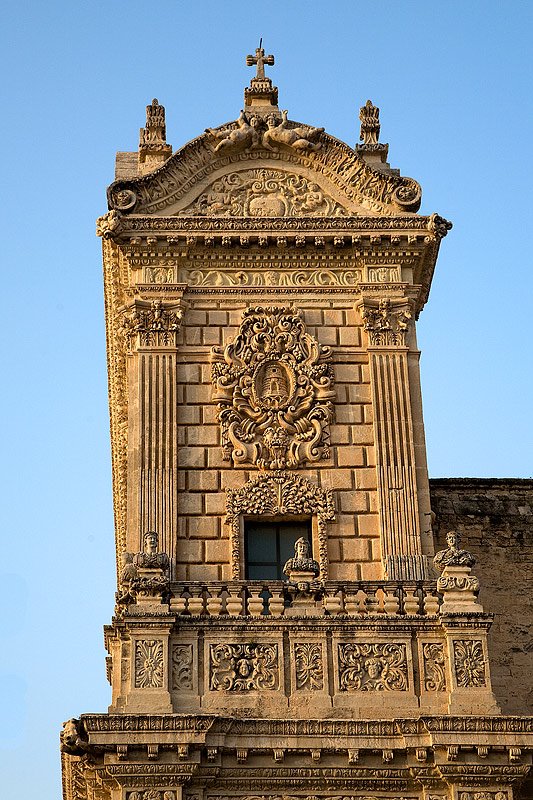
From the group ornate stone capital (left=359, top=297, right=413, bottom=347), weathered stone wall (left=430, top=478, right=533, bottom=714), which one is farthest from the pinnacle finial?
weathered stone wall (left=430, top=478, right=533, bottom=714)

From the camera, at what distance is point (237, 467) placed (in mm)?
28969

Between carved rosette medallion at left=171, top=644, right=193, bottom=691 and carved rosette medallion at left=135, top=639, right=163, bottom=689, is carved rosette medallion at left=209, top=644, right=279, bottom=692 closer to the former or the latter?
carved rosette medallion at left=171, top=644, right=193, bottom=691

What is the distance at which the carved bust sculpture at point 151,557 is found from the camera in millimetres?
25906

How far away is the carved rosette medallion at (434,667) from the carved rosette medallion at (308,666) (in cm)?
164

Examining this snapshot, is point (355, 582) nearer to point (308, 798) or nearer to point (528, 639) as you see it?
point (308, 798)

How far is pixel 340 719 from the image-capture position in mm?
24719

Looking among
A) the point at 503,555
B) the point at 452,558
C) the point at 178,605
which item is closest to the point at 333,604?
the point at 452,558

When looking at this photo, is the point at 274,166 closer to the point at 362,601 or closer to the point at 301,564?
the point at 301,564

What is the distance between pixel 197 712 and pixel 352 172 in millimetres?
11367

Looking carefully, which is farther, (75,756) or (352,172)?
(352,172)

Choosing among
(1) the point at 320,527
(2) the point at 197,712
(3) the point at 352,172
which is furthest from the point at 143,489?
(3) the point at 352,172

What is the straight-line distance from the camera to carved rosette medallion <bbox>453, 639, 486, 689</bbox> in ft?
83.2

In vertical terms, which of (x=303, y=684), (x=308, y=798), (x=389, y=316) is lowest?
(x=308, y=798)

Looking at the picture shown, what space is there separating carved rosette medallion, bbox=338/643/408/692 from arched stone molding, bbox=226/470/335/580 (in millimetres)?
2736
